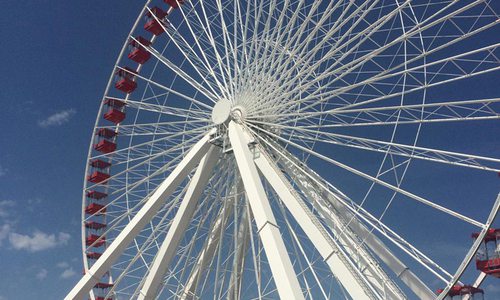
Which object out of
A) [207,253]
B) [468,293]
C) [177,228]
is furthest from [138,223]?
[468,293]

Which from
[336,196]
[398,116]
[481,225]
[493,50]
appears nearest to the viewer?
[481,225]

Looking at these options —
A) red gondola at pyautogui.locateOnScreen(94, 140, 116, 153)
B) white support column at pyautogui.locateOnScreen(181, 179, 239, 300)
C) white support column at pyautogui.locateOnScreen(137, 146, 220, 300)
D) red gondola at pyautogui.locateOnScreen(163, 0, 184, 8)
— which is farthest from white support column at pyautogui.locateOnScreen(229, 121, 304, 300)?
red gondola at pyautogui.locateOnScreen(163, 0, 184, 8)

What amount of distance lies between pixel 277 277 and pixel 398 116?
5733mm

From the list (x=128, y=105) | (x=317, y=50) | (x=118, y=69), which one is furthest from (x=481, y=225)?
(x=118, y=69)

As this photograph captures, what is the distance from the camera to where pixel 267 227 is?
15289 mm

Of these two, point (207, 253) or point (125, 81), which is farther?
point (125, 81)

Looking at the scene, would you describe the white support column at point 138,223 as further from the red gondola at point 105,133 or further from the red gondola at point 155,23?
the red gondola at point 155,23

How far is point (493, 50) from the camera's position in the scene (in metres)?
14.4

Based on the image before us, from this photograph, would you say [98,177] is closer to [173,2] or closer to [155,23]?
[155,23]

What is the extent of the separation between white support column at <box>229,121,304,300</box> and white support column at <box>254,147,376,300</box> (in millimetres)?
711

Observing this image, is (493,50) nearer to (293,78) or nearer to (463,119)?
(463,119)

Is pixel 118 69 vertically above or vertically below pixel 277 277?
above

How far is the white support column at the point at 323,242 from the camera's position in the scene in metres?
14.7

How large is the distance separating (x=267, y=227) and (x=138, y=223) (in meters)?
6.18
